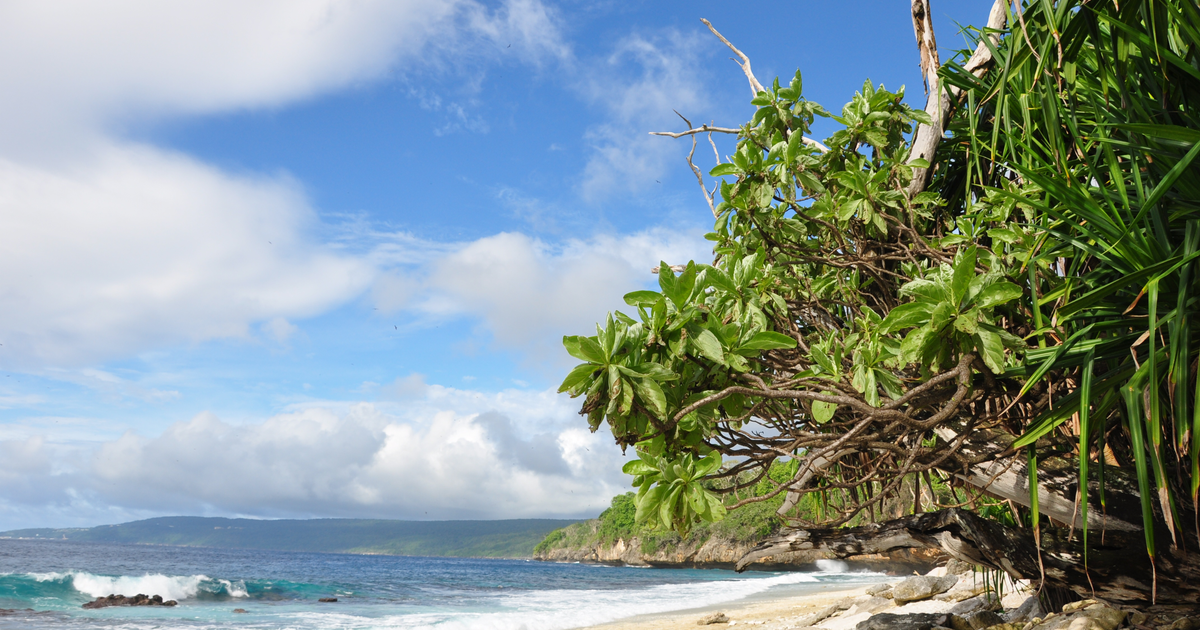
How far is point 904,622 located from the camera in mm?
5039

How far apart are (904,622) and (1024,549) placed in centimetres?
233

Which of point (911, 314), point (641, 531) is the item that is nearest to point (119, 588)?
point (911, 314)

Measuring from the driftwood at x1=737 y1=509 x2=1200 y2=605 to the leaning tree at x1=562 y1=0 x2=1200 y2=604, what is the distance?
0.01 meters

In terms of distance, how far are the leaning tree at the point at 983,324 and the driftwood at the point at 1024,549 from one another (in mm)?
11

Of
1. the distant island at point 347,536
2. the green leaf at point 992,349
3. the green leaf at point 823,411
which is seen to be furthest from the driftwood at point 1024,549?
the distant island at point 347,536

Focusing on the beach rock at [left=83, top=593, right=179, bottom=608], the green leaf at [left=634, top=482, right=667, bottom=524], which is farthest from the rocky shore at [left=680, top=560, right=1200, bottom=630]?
the beach rock at [left=83, top=593, right=179, bottom=608]

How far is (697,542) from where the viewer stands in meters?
49.0

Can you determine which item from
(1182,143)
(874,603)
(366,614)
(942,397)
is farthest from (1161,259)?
(366,614)

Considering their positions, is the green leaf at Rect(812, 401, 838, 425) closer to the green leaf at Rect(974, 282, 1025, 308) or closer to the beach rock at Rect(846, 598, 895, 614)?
the green leaf at Rect(974, 282, 1025, 308)

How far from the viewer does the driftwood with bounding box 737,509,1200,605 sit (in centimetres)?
289

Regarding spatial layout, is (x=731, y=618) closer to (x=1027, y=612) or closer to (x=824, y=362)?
(x=1027, y=612)

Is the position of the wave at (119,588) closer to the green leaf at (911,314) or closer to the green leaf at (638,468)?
the green leaf at (638,468)

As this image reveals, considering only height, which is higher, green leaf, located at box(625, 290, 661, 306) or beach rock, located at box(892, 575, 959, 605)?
green leaf, located at box(625, 290, 661, 306)

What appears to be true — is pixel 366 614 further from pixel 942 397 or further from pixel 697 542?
pixel 697 542
